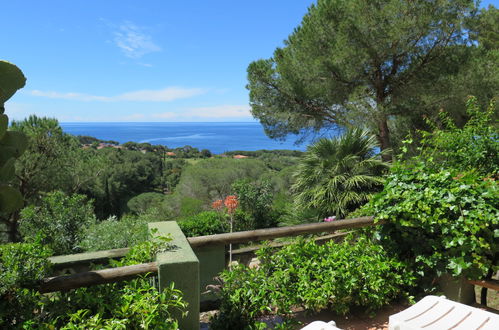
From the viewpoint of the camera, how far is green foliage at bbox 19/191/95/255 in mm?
4051

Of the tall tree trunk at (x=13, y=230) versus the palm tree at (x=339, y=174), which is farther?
the tall tree trunk at (x=13, y=230)

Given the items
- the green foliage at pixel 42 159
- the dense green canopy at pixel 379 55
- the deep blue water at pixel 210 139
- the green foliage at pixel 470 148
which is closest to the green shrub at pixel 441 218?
the green foliage at pixel 470 148

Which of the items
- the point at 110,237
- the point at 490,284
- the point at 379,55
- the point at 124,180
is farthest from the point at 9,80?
the point at 124,180

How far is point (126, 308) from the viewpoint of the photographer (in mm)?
1425

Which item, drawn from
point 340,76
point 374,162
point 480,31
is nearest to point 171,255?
point 374,162

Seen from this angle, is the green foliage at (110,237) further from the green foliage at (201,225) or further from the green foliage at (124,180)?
the green foliage at (124,180)

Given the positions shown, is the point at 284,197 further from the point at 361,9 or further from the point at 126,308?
the point at 126,308

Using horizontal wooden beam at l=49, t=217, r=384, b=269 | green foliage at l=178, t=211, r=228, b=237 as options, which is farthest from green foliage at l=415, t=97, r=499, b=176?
green foliage at l=178, t=211, r=228, b=237

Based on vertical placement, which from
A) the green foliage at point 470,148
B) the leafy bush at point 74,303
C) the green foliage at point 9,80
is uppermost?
the green foliage at point 9,80

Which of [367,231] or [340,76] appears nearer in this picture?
[367,231]

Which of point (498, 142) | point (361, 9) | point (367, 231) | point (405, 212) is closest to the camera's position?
point (405, 212)

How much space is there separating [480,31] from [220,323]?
10041mm

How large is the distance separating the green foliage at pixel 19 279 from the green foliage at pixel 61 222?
9.28 ft

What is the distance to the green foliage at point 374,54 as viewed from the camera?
748 cm
